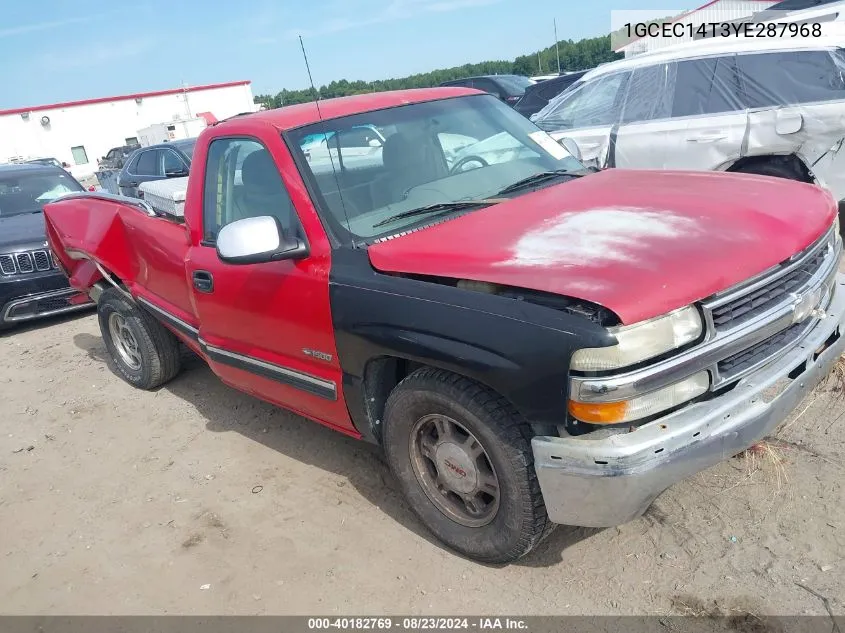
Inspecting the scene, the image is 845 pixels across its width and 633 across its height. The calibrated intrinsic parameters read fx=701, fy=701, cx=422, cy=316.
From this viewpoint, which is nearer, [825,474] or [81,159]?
[825,474]

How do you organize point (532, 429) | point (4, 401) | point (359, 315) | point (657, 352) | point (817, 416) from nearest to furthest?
point (657, 352) → point (532, 429) → point (359, 315) → point (817, 416) → point (4, 401)

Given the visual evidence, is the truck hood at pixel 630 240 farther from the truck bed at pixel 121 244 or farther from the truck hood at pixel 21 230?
the truck hood at pixel 21 230

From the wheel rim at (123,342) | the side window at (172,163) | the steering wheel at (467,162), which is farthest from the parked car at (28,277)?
the steering wheel at (467,162)

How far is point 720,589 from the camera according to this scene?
2588 millimetres

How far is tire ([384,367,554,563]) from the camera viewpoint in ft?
8.20

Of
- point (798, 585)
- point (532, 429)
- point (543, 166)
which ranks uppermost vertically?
point (543, 166)

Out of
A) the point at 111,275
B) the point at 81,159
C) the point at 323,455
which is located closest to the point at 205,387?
the point at 111,275

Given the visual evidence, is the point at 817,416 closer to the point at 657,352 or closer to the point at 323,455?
the point at 657,352

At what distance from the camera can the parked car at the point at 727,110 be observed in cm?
574

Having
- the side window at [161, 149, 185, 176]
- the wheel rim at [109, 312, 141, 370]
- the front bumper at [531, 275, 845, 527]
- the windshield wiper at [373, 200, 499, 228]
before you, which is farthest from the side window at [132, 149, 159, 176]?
the front bumper at [531, 275, 845, 527]

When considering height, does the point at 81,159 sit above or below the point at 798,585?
above

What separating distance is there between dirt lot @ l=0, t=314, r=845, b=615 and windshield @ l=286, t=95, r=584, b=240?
4.67 ft

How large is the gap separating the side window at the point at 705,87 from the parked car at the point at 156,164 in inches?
282

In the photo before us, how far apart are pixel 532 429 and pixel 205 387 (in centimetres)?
354
